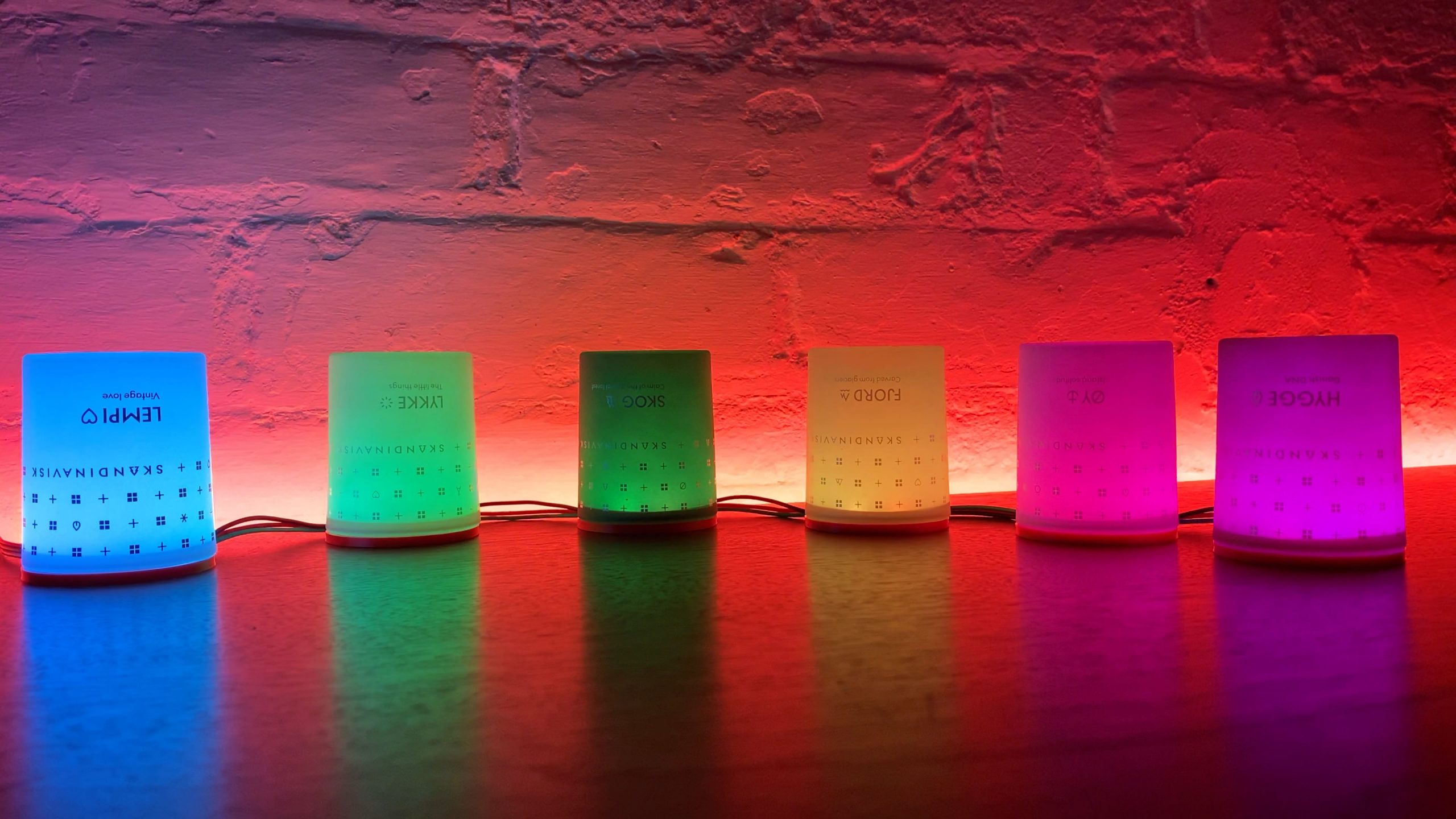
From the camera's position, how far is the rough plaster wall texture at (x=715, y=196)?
3.25 ft

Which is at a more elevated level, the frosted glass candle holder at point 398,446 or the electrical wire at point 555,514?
the frosted glass candle holder at point 398,446

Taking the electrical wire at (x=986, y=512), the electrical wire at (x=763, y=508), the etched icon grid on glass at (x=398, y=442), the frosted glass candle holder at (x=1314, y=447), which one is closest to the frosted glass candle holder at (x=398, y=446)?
the etched icon grid on glass at (x=398, y=442)

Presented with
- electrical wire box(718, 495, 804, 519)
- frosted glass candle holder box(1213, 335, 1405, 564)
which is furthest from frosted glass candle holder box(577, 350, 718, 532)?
frosted glass candle holder box(1213, 335, 1405, 564)

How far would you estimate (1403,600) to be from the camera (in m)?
0.64

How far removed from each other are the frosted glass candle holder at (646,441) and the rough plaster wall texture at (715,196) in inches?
6.7

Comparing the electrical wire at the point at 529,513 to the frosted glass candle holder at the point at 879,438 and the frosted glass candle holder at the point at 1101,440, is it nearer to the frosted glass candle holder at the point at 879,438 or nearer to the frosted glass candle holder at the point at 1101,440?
the frosted glass candle holder at the point at 879,438

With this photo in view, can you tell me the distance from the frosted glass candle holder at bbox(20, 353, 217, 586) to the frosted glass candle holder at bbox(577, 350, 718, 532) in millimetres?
315

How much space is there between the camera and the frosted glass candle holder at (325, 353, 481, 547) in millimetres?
887

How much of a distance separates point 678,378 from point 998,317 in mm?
442

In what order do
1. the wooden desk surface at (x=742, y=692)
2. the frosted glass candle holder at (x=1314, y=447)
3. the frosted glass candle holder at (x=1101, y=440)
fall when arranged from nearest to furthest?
1. the wooden desk surface at (x=742, y=692)
2. the frosted glass candle holder at (x=1314, y=447)
3. the frosted glass candle holder at (x=1101, y=440)

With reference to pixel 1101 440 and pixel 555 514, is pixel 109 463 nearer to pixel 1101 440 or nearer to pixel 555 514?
pixel 555 514

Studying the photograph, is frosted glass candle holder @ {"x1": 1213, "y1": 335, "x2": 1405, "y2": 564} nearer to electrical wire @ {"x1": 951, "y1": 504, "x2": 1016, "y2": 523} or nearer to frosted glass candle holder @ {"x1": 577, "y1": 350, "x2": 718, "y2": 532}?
electrical wire @ {"x1": 951, "y1": 504, "x2": 1016, "y2": 523}

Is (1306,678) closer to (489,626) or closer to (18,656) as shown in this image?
(489,626)

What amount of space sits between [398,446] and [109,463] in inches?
8.5
